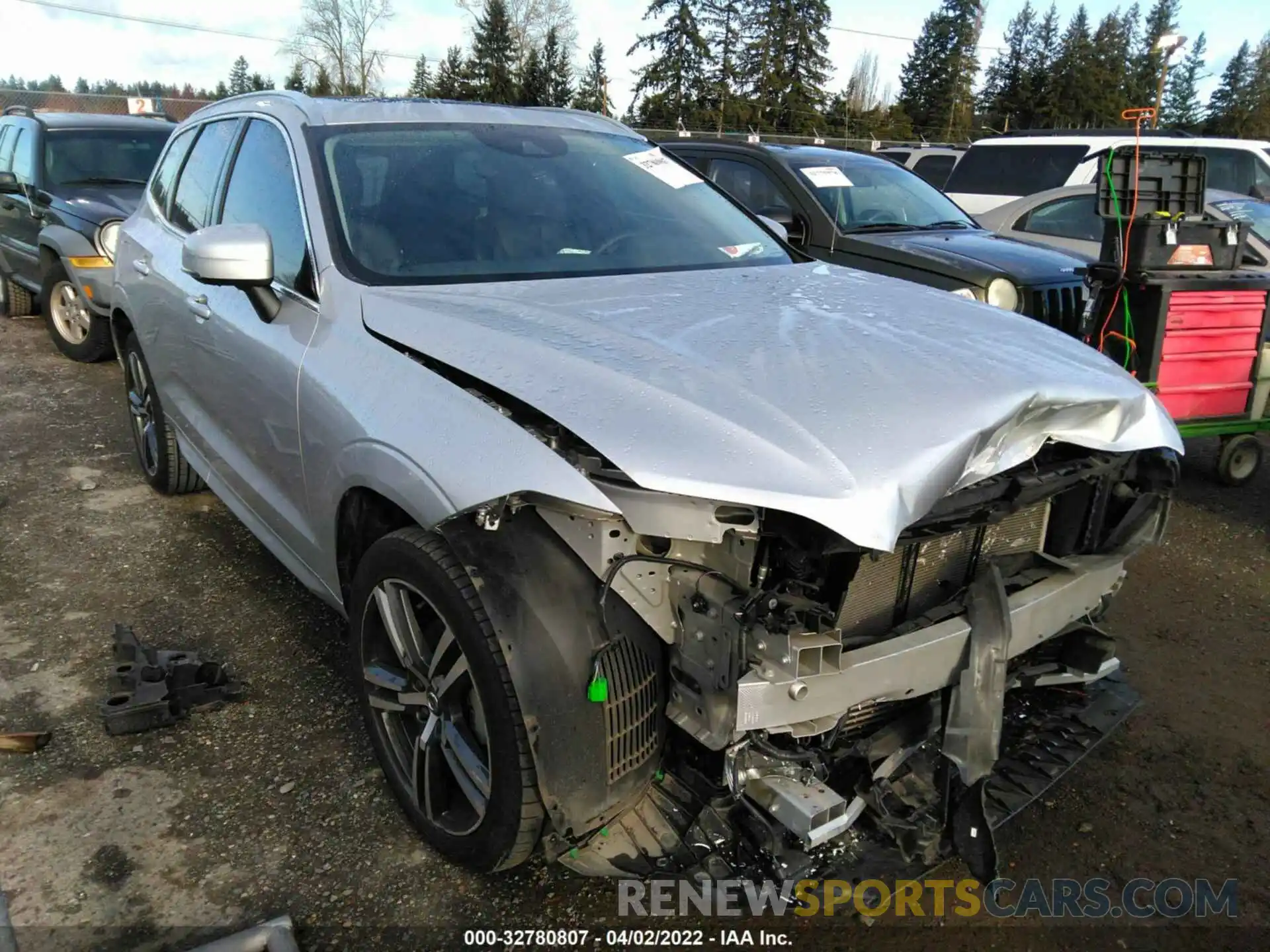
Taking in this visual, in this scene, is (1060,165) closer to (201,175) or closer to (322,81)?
(201,175)

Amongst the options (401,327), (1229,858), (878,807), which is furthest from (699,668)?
(1229,858)

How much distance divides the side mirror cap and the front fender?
5.08m

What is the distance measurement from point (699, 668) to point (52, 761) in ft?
7.06

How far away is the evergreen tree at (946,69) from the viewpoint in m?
56.6

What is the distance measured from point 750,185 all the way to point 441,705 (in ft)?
19.1

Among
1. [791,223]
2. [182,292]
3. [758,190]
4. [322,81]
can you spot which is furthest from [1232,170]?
[322,81]

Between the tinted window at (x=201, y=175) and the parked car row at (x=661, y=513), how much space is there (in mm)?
710

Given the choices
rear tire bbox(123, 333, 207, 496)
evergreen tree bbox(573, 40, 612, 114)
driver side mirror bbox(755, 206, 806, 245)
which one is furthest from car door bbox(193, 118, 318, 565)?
evergreen tree bbox(573, 40, 612, 114)

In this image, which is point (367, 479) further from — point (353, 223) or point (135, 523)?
point (135, 523)

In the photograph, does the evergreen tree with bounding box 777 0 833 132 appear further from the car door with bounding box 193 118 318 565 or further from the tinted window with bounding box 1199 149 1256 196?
the car door with bounding box 193 118 318 565

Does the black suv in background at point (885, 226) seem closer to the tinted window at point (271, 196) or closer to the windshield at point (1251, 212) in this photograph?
the windshield at point (1251, 212)

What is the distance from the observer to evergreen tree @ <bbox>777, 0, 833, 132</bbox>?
4828 cm

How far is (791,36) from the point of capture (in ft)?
159

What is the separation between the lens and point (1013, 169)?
1104 cm
